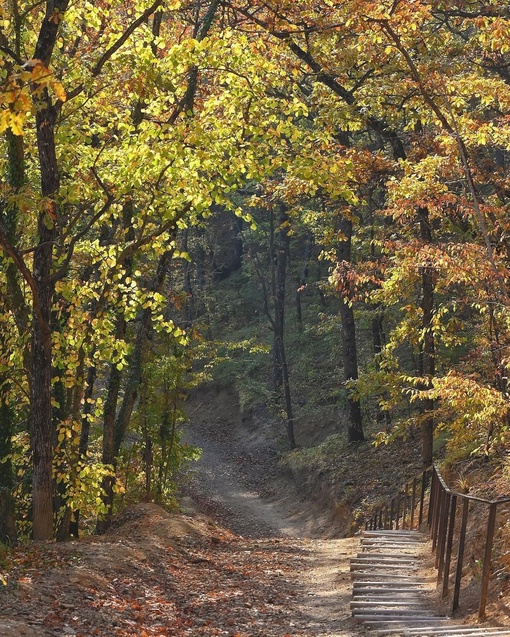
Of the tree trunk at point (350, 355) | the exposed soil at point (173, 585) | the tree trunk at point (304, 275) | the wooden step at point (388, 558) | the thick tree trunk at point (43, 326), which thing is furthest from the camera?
the tree trunk at point (304, 275)

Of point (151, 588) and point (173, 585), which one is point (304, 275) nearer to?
point (173, 585)

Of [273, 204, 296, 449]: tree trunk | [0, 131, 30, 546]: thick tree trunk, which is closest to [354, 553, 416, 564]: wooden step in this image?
[0, 131, 30, 546]: thick tree trunk

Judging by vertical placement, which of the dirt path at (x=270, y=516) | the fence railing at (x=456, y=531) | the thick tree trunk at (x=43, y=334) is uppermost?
the thick tree trunk at (x=43, y=334)

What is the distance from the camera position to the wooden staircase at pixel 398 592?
7.02 meters

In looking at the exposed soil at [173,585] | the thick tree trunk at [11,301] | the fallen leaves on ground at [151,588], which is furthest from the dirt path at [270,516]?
the thick tree trunk at [11,301]

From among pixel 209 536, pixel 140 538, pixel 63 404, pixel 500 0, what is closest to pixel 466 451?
pixel 209 536

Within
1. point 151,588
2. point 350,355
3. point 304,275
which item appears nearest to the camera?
point 151,588

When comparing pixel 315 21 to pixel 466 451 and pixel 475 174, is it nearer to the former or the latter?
pixel 475 174

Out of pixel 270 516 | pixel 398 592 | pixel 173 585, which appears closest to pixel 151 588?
pixel 173 585

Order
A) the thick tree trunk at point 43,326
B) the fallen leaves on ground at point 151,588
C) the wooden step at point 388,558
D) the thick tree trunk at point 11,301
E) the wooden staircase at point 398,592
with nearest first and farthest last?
the wooden staircase at point 398,592 < the fallen leaves on ground at point 151,588 < the thick tree trunk at point 43,326 < the wooden step at point 388,558 < the thick tree trunk at point 11,301

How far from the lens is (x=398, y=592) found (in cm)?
922

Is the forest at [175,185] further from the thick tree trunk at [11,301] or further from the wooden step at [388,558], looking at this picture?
the wooden step at [388,558]

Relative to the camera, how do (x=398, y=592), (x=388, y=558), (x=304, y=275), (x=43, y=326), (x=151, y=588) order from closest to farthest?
(x=398, y=592) → (x=43, y=326) → (x=151, y=588) → (x=388, y=558) → (x=304, y=275)

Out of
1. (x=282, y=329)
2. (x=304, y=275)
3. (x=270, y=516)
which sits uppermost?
(x=304, y=275)
